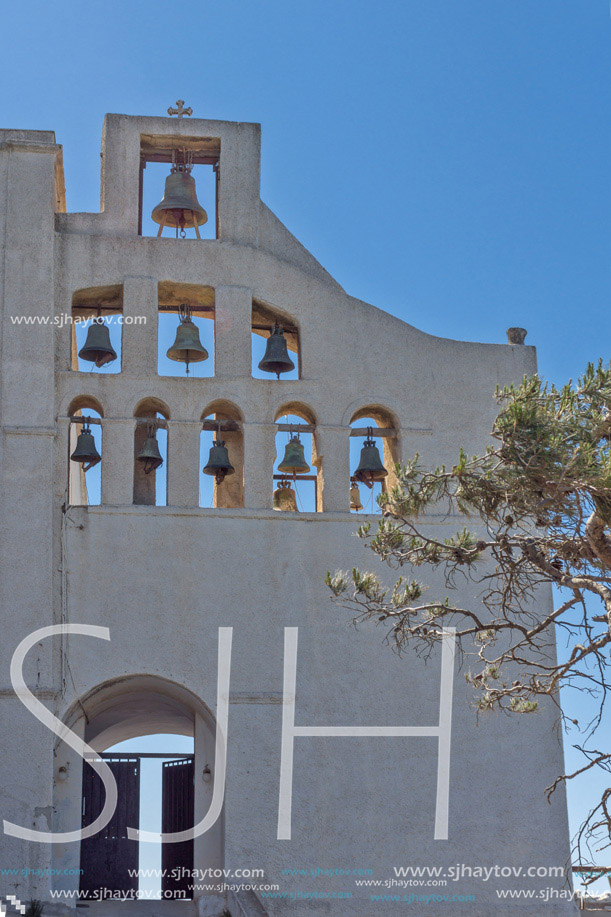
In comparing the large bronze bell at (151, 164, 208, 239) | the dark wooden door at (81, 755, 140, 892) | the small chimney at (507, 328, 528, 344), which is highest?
the large bronze bell at (151, 164, 208, 239)

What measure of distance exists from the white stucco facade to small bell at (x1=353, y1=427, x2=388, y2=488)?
11.9 inches

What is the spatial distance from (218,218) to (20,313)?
8.67ft

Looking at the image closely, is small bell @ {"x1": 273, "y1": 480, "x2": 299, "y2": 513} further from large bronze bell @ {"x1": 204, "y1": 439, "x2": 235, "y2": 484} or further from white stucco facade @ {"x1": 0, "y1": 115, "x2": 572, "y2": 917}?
Result: white stucco facade @ {"x1": 0, "y1": 115, "x2": 572, "y2": 917}

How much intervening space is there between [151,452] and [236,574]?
1746 millimetres

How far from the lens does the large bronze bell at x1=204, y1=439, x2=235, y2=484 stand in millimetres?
14993

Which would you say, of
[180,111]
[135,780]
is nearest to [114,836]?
[135,780]

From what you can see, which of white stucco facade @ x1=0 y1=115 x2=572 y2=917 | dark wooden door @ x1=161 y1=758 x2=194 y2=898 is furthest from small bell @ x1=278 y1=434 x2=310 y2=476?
dark wooden door @ x1=161 y1=758 x2=194 y2=898

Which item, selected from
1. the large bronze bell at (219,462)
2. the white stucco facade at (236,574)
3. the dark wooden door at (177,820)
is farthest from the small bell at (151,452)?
the dark wooden door at (177,820)

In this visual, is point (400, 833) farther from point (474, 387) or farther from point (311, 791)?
point (474, 387)

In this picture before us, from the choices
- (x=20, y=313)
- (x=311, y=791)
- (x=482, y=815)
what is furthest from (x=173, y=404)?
(x=482, y=815)

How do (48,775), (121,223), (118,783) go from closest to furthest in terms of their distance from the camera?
(48,775)
(121,223)
(118,783)

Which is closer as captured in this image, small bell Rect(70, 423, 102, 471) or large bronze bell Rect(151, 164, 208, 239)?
small bell Rect(70, 423, 102, 471)

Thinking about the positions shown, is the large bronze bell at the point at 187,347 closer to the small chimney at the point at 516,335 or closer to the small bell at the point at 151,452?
the small bell at the point at 151,452

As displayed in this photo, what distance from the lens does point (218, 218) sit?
51.9 feet
